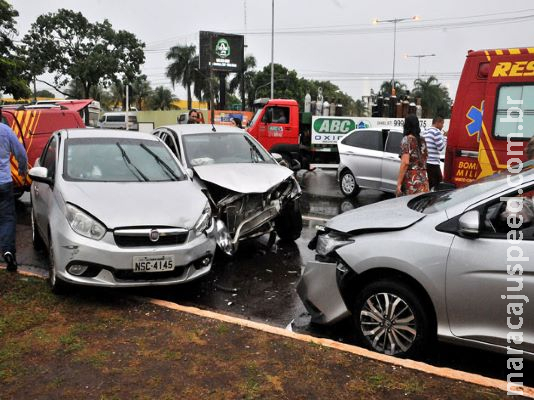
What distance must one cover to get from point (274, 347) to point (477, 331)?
55.5 inches

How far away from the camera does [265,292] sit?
17.5 ft

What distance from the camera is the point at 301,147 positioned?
15.4 metres

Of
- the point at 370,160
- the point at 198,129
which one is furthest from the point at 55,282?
the point at 370,160

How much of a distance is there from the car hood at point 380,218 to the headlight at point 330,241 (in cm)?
5

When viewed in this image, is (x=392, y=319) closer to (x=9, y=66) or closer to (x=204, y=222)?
(x=204, y=222)

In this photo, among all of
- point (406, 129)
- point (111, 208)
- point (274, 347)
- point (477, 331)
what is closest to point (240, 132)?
point (406, 129)

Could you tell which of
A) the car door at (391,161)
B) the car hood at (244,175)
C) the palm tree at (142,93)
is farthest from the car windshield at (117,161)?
the palm tree at (142,93)

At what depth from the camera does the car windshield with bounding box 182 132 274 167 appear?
7098 mm

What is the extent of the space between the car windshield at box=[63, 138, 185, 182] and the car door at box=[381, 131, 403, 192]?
5.83m

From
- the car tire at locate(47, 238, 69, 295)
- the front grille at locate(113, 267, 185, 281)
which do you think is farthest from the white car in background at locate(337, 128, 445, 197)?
the car tire at locate(47, 238, 69, 295)

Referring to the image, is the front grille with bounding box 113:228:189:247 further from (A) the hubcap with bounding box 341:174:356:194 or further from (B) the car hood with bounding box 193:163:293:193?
(A) the hubcap with bounding box 341:174:356:194

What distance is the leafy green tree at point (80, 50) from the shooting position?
42406 mm

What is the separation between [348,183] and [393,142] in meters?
1.55

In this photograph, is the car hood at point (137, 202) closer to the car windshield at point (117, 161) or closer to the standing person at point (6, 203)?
the car windshield at point (117, 161)
